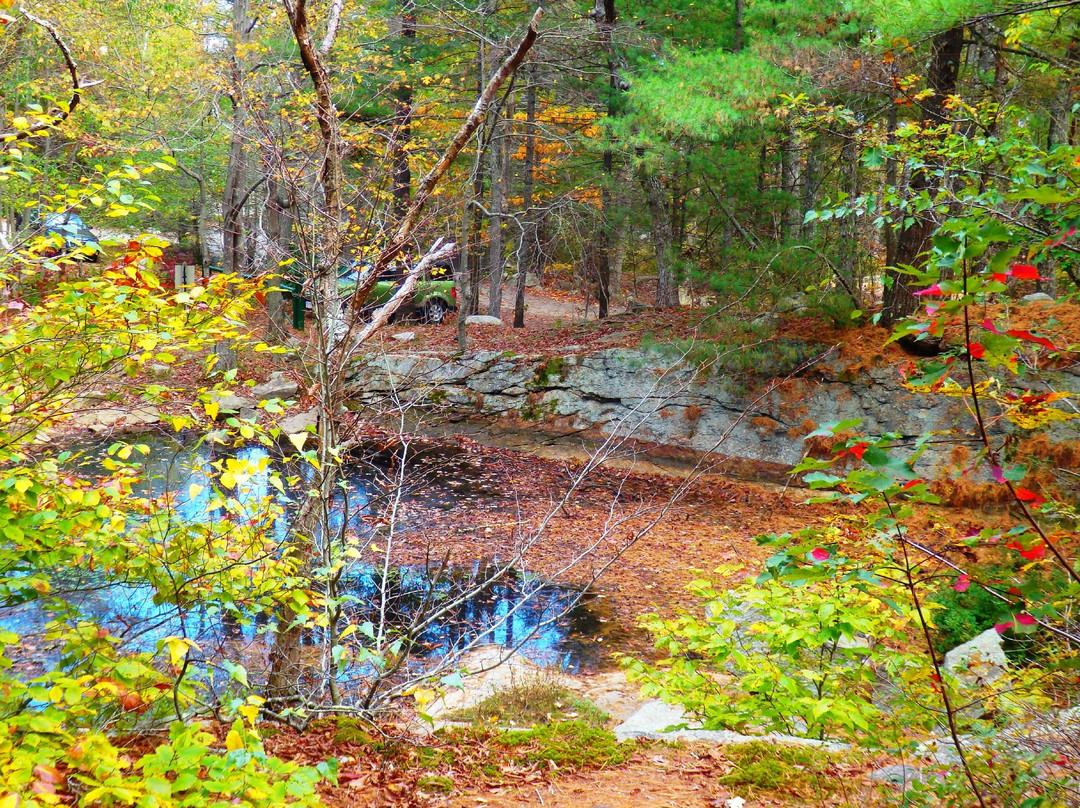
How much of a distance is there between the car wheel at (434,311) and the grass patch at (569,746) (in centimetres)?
1416

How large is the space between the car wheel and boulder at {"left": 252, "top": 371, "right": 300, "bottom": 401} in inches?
150

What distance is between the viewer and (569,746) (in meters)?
3.60

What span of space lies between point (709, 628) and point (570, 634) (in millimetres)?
3638

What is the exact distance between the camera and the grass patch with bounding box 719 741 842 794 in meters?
2.94

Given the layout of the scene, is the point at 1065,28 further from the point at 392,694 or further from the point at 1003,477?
the point at 392,694

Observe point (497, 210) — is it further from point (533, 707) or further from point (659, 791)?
point (659, 791)

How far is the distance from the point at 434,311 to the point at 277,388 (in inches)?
173

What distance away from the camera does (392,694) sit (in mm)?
3326

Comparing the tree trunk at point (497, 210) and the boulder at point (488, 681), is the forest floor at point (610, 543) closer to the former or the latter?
the boulder at point (488, 681)

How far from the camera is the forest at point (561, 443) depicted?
230 cm

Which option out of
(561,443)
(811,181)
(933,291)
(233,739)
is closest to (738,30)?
(811,181)

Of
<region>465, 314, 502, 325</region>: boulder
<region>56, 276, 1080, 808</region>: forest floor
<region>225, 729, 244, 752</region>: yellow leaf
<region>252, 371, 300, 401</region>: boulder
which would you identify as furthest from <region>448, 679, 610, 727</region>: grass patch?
<region>465, 314, 502, 325</region>: boulder

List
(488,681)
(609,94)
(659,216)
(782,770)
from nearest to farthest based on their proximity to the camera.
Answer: (782,770), (488,681), (659,216), (609,94)

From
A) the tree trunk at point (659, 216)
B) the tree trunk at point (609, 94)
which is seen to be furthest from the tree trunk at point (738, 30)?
the tree trunk at point (659, 216)
